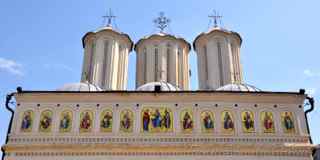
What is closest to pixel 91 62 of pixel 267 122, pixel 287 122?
pixel 267 122

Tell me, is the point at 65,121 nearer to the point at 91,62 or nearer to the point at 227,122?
the point at 91,62

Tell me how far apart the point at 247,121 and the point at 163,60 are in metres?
5.75

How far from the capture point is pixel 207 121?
10969 mm

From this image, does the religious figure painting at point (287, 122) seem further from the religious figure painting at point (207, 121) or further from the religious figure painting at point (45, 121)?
the religious figure painting at point (45, 121)

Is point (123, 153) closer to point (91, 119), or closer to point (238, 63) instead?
point (91, 119)

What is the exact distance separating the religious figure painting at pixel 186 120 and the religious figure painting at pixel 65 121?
3614 millimetres

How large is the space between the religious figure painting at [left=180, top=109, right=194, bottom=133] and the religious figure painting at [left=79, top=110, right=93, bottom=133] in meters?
2.94

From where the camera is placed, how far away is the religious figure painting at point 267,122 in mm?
10906

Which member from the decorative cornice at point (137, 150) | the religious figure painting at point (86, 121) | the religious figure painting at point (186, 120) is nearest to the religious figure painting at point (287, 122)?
the decorative cornice at point (137, 150)

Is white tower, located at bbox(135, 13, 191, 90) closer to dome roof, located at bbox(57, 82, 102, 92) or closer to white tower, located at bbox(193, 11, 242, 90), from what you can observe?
white tower, located at bbox(193, 11, 242, 90)

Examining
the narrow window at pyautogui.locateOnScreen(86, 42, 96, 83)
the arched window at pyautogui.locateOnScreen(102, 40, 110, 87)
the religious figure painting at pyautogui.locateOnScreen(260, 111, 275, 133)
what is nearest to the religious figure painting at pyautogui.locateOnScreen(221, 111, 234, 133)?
the religious figure painting at pyautogui.locateOnScreen(260, 111, 275, 133)

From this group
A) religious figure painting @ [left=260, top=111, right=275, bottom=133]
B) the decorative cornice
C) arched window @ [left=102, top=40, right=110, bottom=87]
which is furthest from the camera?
arched window @ [left=102, top=40, right=110, bottom=87]

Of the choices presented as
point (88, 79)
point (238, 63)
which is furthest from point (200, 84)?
point (88, 79)

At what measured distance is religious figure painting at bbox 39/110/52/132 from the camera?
1083cm
